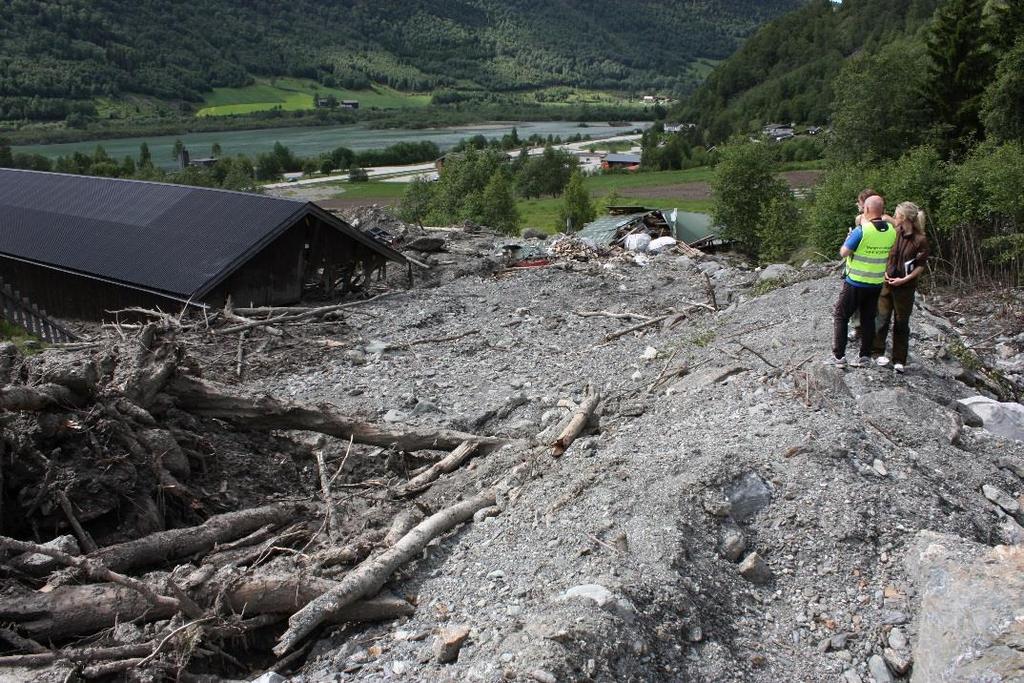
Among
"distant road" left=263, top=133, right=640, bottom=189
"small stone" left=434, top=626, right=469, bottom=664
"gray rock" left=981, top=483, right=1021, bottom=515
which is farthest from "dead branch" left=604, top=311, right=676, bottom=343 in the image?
"distant road" left=263, top=133, right=640, bottom=189

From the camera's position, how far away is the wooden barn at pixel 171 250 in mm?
17797

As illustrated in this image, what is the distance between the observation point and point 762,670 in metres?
5.57

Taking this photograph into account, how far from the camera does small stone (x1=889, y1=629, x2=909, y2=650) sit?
18.9 ft

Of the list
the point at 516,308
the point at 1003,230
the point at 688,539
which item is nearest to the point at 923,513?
the point at 688,539

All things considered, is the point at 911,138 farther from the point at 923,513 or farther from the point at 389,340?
the point at 923,513

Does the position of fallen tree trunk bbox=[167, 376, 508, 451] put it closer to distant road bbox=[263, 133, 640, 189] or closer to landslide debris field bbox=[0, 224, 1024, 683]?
landslide debris field bbox=[0, 224, 1024, 683]

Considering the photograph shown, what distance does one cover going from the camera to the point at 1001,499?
7730mm

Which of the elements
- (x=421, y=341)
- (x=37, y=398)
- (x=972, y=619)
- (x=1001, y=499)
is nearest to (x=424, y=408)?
(x=421, y=341)

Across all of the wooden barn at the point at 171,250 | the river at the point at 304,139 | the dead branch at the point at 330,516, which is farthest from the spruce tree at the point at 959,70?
the river at the point at 304,139

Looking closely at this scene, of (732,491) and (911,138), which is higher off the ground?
(911,138)

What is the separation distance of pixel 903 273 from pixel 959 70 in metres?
33.5

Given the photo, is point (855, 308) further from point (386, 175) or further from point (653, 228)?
point (386, 175)

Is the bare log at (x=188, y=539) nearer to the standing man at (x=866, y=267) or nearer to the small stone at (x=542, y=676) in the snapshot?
the small stone at (x=542, y=676)

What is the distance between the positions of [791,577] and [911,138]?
4009 centimetres
